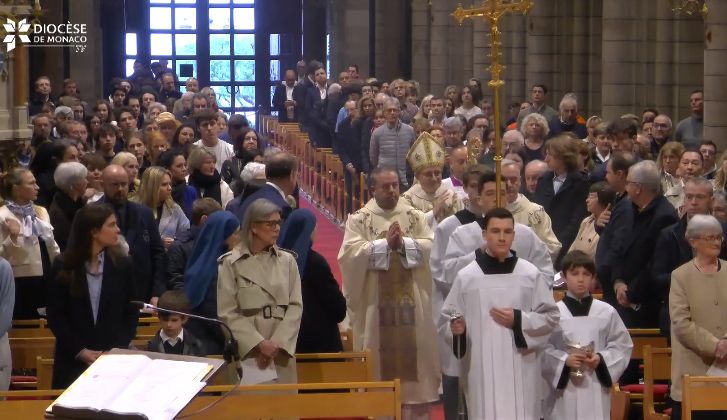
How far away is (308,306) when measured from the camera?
1042 centimetres

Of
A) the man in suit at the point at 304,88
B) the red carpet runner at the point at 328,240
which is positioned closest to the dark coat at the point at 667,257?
the red carpet runner at the point at 328,240

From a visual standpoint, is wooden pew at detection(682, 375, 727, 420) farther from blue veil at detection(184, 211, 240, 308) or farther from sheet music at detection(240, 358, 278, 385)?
blue veil at detection(184, 211, 240, 308)

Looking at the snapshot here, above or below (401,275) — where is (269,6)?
above

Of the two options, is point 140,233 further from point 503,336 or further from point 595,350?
point 595,350

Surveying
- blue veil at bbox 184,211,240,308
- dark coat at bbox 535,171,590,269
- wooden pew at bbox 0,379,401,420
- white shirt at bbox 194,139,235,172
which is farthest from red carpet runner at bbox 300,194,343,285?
wooden pew at bbox 0,379,401,420

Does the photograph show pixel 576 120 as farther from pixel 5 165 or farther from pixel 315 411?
pixel 315 411

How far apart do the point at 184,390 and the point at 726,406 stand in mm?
3380

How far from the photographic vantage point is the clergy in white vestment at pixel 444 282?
10977 mm

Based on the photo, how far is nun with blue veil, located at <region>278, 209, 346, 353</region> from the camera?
1030 cm

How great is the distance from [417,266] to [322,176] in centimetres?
1288

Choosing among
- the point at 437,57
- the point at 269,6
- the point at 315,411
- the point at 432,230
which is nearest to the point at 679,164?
the point at 432,230

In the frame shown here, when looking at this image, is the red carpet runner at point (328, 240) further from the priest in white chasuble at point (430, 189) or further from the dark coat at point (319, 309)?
the dark coat at point (319, 309)

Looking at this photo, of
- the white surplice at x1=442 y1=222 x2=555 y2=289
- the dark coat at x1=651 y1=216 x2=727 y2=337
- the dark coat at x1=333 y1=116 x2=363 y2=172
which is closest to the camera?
the white surplice at x1=442 y1=222 x2=555 y2=289

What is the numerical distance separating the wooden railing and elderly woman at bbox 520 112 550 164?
433 cm
